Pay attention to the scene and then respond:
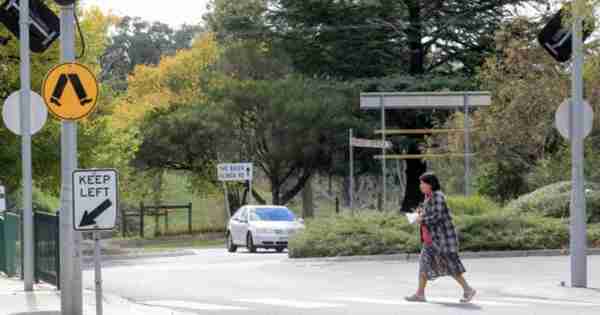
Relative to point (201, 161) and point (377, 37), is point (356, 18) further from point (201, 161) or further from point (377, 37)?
point (201, 161)

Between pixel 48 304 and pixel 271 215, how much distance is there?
64.3 ft

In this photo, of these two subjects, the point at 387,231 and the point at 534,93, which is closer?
the point at 387,231

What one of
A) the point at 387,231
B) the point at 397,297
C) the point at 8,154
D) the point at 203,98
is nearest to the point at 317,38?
the point at 203,98

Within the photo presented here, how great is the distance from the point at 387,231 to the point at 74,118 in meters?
14.6

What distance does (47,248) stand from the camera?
19.5m

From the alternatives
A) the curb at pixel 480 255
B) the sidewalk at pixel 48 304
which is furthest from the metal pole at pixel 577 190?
the curb at pixel 480 255

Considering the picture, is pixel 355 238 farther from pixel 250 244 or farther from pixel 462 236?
pixel 250 244

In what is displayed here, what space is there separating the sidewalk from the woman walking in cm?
318

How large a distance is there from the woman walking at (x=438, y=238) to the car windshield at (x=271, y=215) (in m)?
19.6

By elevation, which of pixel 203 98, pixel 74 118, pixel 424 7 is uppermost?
pixel 424 7

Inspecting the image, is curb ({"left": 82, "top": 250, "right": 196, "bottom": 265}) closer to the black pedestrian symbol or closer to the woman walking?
the woman walking

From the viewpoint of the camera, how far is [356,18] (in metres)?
54.1

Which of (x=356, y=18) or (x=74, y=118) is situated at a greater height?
(x=356, y=18)

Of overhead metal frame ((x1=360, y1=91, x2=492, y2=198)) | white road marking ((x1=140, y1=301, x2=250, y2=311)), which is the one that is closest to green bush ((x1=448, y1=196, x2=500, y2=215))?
overhead metal frame ((x1=360, y1=91, x2=492, y2=198))
